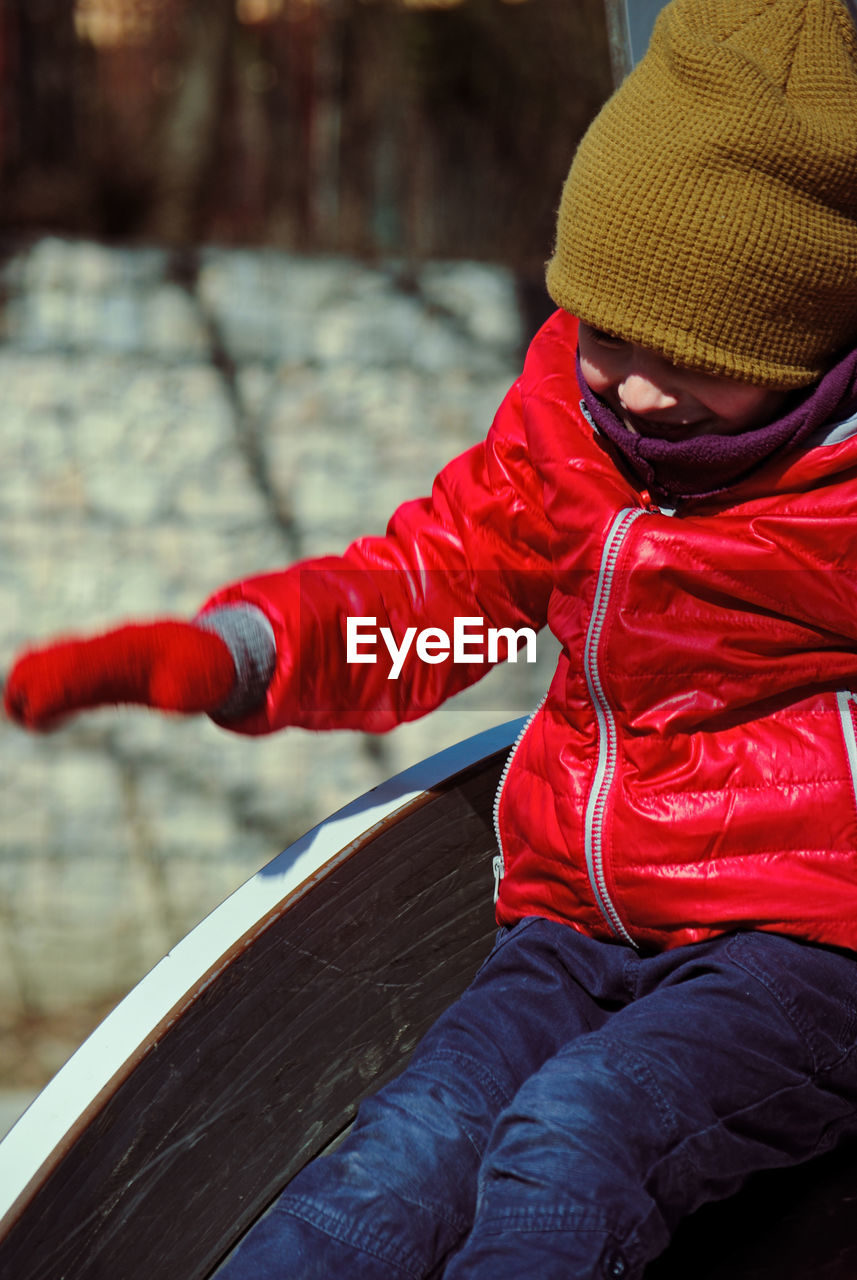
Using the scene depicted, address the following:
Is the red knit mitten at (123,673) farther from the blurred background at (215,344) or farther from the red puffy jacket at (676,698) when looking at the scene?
the blurred background at (215,344)

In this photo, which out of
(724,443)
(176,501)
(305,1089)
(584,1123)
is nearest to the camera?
(584,1123)

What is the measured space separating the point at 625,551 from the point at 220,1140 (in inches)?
18.5

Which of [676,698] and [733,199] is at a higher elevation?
[733,199]

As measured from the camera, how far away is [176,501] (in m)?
2.11

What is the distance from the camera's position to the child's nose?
76 cm

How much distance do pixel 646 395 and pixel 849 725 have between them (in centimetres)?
23

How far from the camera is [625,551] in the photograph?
81 centimetres

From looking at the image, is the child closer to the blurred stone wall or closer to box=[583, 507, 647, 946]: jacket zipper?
box=[583, 507, 647, 946]: jacket zipper

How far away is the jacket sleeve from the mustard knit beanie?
0.58 ft

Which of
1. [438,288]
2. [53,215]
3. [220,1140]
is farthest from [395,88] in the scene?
[220,1140]

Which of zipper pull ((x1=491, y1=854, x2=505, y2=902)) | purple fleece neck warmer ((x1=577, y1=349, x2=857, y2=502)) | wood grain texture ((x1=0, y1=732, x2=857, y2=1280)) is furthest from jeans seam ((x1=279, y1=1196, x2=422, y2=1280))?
purple fleece neck warmer ((x1=577, y1=349, x2=857, y2=502))

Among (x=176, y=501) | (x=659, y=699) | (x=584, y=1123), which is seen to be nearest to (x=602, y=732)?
(x=659, y=699)

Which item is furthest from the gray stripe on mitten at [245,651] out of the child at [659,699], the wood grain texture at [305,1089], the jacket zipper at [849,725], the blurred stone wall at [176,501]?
the blurred stone wall at [176,501]

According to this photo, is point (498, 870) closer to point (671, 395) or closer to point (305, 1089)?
point (305, 1089)
